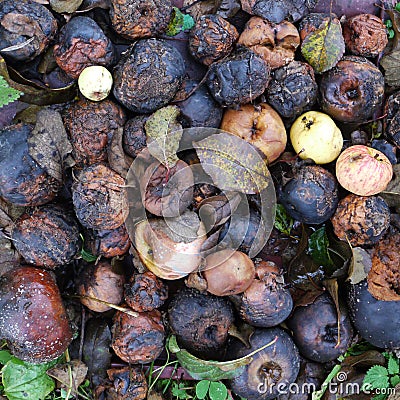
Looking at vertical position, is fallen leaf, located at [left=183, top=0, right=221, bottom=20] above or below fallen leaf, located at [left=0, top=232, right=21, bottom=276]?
above

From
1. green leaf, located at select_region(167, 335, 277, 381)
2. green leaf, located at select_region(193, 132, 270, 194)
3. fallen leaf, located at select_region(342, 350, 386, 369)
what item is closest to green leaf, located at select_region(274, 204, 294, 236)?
green leaf, located at select_region(193, 132, 270, 194)

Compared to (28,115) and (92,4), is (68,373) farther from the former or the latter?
(92,4)

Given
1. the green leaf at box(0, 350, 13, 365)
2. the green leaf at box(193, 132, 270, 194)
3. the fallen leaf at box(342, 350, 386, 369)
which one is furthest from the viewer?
the fallen leaf at box(342, 350, 386, 369)

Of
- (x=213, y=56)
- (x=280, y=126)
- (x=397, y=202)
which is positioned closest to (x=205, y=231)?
(x=280, y=126)

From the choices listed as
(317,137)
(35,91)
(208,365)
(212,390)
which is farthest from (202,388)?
(35,91)

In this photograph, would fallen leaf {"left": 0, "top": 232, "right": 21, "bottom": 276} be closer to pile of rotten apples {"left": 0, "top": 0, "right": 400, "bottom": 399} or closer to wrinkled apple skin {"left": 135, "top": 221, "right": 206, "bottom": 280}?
pile of rotten apples {"left": 0, "top": 0, "right": 400, "bottom": 399}

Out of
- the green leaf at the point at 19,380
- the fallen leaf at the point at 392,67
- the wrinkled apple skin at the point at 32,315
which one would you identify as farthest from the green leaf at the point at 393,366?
the green leaf at the point at 19,380

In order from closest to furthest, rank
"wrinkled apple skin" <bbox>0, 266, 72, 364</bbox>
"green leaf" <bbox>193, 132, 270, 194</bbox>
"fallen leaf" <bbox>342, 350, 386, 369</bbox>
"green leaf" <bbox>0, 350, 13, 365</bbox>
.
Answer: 1. "wrinkled apple skin" <bbox>0, 266, 72, 364</bbox>
2. "green leaf" <bbox>193, 132, 270, 194</bbox>
3. "green leaf" <bbox>0, 350, 13, 365</bbox>
4. "fallen leaf" <bbox>342, 350, 386, 369</bbox>

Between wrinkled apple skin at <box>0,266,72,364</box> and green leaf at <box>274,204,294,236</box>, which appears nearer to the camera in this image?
wrinkled apple skin at <box>0,266,72,364</box>
